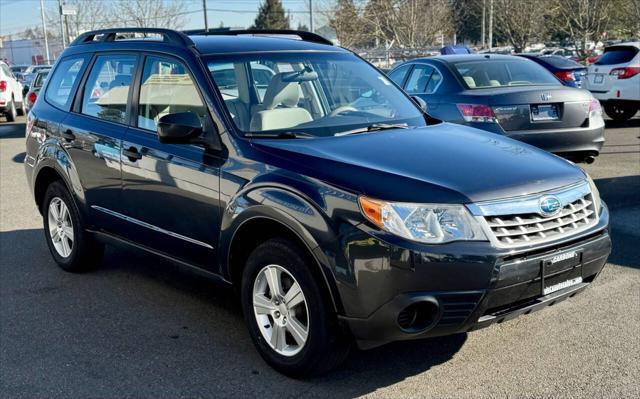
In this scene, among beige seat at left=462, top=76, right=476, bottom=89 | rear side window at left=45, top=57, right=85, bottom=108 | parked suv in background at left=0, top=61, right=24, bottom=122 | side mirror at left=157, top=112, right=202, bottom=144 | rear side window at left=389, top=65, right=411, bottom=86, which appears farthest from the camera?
parked suv in background at left=0, top=61, right=24, bottom=122

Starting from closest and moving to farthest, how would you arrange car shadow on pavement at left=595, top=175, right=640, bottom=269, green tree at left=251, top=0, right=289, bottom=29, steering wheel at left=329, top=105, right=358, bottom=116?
steering wheel at left=329, top=105, right=358, bottom=116
car shadow on pavement at left=595, top=175, right=640, bottom=269
green tree at left=251, top=0, right=289, bottom=29

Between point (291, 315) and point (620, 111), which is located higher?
point (291, 315)

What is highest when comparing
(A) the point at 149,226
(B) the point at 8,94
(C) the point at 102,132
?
(C) the point at 102,132

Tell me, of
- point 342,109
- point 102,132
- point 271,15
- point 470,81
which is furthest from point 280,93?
point 271,15

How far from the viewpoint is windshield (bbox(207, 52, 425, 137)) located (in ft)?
14.8

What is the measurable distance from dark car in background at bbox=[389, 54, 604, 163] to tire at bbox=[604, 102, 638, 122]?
8.05 m

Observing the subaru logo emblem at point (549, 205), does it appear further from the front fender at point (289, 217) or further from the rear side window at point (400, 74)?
the rear side window at point (400, 74)

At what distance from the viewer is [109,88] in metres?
5.44

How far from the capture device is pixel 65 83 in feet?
19.9

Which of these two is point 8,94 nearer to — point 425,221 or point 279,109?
point 279,109

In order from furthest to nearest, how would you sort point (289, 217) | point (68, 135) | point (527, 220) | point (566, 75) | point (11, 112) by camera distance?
point (11, 112) → point (566, 75) → point (68, 135) → point (289, 217) → point (527, 220)

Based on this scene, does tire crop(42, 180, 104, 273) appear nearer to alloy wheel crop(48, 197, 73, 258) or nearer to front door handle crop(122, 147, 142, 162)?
alloy wheel crop(48, 197, 73, 258)

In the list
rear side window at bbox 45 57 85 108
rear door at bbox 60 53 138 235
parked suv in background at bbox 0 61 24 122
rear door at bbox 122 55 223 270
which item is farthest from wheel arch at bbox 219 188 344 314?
parked suv in background at bbox 0 61 24 122

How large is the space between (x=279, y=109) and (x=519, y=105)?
4530mm
